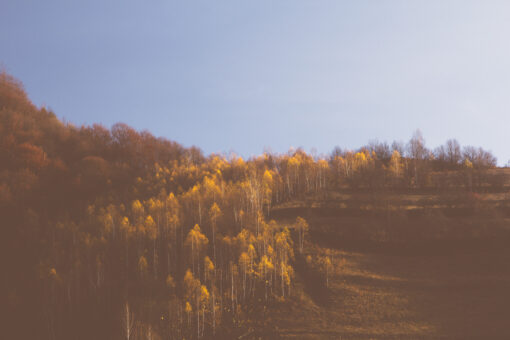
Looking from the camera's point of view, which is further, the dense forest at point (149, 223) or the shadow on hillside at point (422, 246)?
the shadow on hillside at point (422, 246)

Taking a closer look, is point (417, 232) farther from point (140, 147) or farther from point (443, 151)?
point (140, 147)

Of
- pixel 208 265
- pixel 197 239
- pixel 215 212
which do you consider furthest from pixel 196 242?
pixel 215 212

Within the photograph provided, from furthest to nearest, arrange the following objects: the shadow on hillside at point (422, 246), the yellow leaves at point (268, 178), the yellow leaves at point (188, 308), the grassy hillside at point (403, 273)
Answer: the yellow leaves at point (268, 178)
the shadow on hillside at point (422, 246)
the yellow leaves at point (188, 308)
the grassy hillside at point (403, 273)

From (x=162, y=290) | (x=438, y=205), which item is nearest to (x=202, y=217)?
(x=162, y=290)

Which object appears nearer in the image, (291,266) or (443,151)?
(291,266)

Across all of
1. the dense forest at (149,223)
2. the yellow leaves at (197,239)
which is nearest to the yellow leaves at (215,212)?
the dense forest at (149,223)

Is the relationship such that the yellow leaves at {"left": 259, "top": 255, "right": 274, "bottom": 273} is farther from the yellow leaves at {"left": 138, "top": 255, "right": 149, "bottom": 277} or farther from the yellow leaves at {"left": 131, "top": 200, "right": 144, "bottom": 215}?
the yellow leaves at {"left": 131, "top": 200, "right": 144, "bottom": 215}

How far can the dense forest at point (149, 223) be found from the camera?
4922 centimetres

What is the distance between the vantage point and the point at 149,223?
70.3 m

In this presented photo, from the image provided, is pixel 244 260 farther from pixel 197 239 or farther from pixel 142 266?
pixel 142 266

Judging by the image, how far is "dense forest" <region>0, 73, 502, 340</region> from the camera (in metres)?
49.2

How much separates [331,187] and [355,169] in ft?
47.5

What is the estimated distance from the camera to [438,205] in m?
76.5

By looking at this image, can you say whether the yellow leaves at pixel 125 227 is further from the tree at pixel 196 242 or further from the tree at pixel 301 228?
the tree at pixel 301 228
